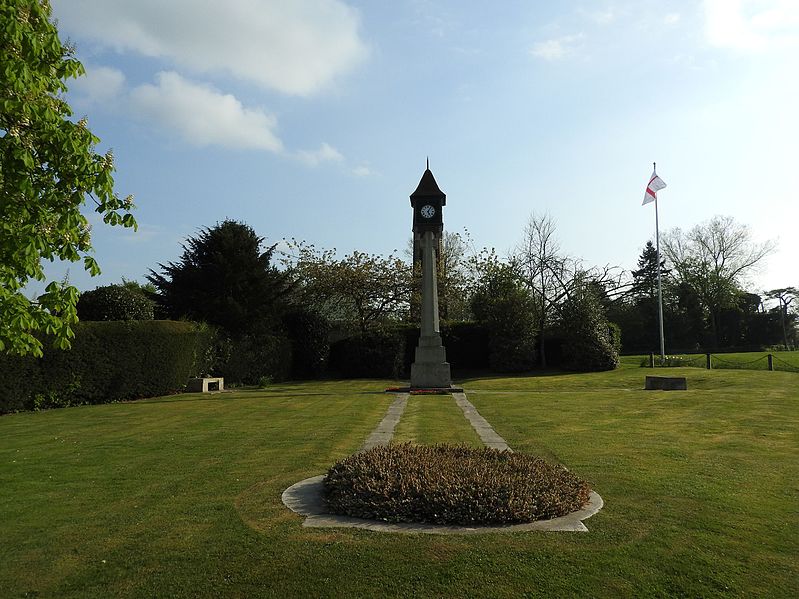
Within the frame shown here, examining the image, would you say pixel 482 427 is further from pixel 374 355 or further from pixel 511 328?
pixel 511 328

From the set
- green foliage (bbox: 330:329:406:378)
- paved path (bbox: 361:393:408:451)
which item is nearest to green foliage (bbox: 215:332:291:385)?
green foliage (bbox: 330:329:406:378)

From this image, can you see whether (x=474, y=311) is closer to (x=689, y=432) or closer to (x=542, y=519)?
(x=689, y=432)

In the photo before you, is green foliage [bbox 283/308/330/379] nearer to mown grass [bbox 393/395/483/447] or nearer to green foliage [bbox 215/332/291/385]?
green foliage [bbox 215/332/291/385]

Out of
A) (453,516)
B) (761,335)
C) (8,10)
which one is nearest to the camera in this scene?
(8,10)

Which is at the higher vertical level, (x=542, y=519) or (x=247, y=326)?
(x=247, y=326)

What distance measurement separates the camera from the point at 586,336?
30.9 m

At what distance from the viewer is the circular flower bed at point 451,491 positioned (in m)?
5.17

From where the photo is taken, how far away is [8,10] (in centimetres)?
449

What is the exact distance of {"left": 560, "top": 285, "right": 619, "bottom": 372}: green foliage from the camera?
101 feet

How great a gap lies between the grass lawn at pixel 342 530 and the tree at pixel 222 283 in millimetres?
12846

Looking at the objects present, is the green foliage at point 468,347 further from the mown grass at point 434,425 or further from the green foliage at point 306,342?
the mown grass at point 434,425

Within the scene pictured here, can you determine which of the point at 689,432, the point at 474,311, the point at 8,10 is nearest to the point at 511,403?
the point at 689,432

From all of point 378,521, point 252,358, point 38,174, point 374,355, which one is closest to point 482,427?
point 378,521

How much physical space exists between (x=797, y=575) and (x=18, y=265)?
690cm
